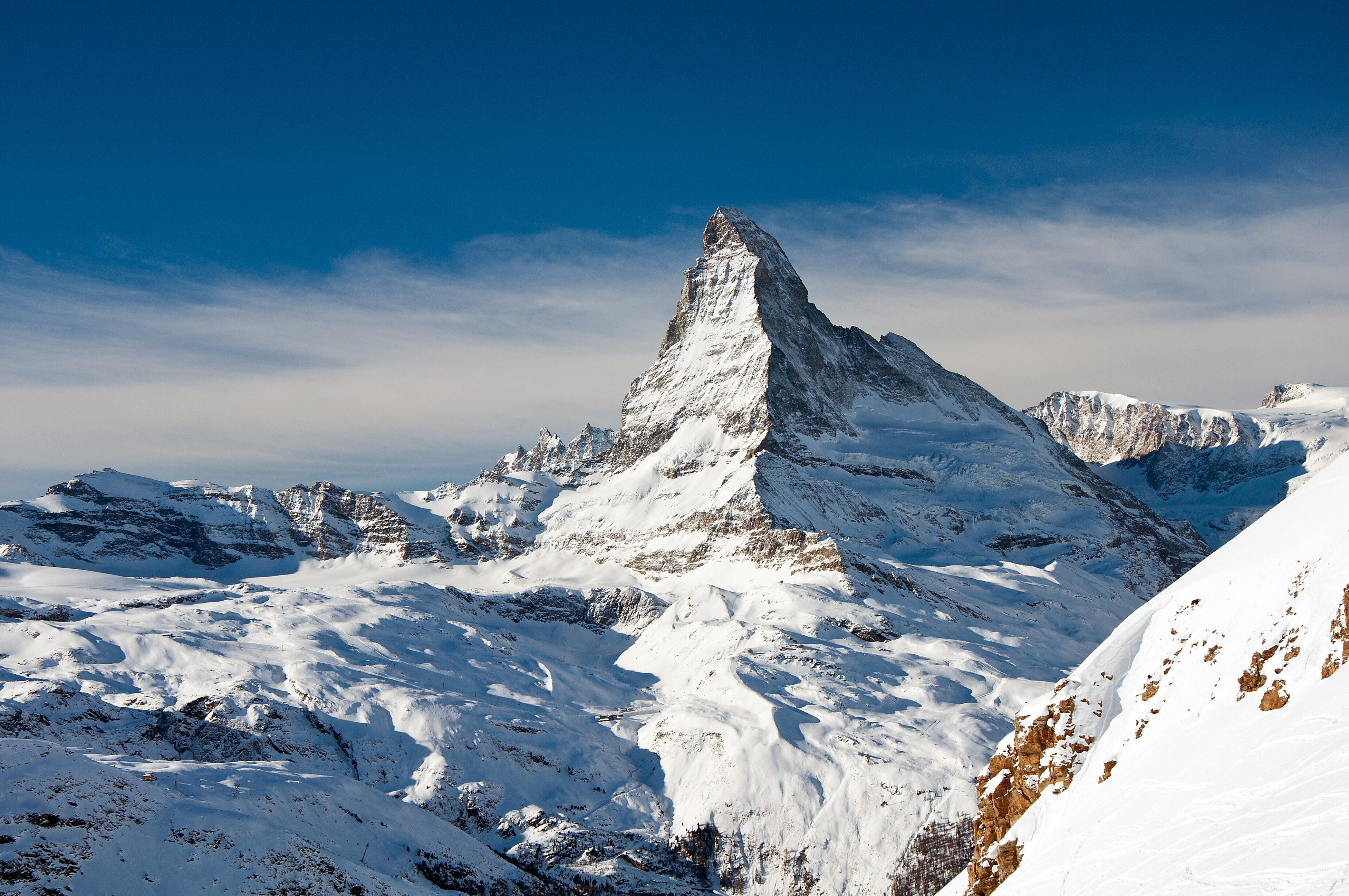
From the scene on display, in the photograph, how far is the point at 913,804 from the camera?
109000 millimetres

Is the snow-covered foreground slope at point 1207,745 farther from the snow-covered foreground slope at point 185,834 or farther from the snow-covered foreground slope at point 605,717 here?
the snow-covered foreground slope at point 605,717

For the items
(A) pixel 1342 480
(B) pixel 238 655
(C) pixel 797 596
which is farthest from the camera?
(C) pixel 797 596

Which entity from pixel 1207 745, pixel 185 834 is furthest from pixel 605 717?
pixel 1207 745

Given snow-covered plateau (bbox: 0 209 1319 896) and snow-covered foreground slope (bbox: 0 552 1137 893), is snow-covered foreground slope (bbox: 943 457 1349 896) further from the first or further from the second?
snow-covered foreground slope (bbox: 0 552 1137 893)

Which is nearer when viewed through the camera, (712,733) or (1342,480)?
(1342,480)

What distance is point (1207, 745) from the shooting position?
27672 millimetres

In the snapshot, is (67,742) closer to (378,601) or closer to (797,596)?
(378,601)

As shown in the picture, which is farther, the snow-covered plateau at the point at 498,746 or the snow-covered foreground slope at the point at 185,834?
the snow-covered plateau at the point at 498,746

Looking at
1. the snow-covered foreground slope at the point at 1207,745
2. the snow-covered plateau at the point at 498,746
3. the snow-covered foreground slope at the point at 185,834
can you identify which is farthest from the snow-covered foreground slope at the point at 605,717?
the snow-covered foreground slope at the point at 1207,745

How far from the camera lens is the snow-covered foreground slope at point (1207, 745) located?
21312mm

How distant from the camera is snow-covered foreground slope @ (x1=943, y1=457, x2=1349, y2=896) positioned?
21312 mm

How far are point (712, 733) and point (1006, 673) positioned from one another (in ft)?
186

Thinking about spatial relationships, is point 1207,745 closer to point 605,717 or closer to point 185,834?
point 185,834

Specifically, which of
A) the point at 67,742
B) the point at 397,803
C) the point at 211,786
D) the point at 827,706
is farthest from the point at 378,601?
the point at 211,786
